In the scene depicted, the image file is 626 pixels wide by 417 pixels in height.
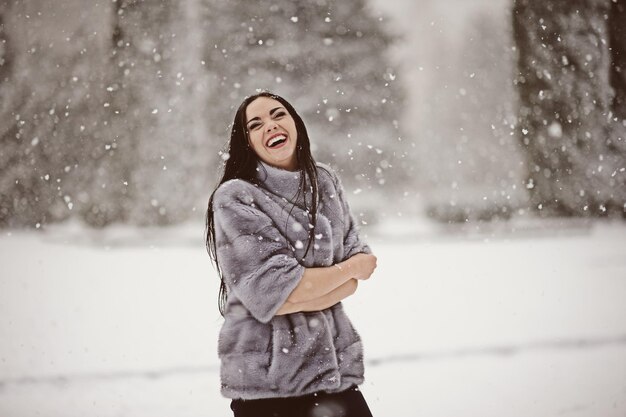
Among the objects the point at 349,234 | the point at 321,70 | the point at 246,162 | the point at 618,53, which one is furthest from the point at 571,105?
the point at 246,162

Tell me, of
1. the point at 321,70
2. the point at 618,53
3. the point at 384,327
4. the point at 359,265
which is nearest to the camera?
the point at 359,265

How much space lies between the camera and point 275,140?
1188 mm

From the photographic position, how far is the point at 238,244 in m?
1.08

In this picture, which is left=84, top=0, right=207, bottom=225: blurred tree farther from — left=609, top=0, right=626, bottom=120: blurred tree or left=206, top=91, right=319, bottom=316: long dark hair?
left=206, top=91, right=319, bottom=316: long dark hair

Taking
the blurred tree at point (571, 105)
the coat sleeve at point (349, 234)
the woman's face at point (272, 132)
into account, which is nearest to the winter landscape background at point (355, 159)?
the blurred tree at point (571, 105)

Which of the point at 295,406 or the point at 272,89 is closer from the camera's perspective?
the point at 295,406

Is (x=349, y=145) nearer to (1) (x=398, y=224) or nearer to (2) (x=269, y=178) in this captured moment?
(1) (x=398, y=224)

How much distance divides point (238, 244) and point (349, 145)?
7263 millimetres

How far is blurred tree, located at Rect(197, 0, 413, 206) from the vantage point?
7.57 metres

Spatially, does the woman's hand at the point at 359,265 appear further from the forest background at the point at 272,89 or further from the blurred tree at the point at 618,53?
the blurred tree at the point at 618,53

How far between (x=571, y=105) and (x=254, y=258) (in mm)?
7203

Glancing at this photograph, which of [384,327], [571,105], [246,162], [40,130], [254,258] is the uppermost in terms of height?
[40,130]

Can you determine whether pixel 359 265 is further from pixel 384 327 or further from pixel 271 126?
pixel 384 327

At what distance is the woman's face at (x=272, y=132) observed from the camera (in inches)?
46.9
